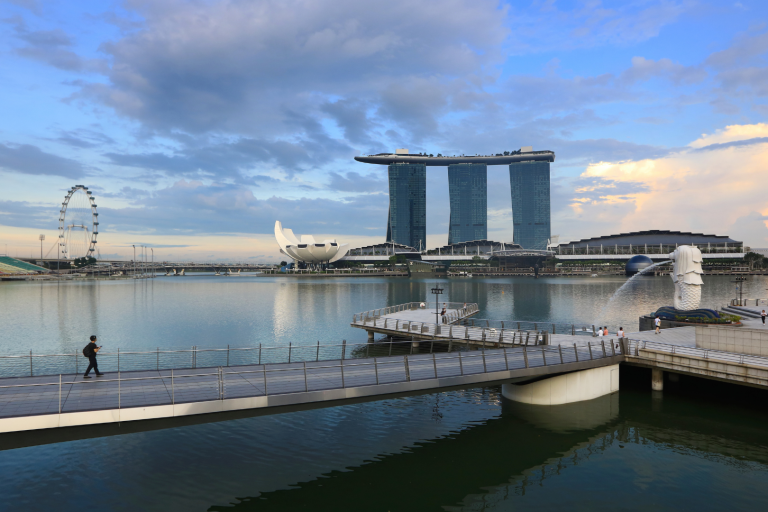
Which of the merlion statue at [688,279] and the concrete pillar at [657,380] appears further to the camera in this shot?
the merlion statue at [688,279]

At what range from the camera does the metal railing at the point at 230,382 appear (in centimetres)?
1256

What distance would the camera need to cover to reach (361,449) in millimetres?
16203

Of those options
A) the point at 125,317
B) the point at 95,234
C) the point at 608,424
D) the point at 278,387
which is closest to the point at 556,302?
the point at 608,424

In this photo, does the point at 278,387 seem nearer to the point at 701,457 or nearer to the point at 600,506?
the point at 600,506

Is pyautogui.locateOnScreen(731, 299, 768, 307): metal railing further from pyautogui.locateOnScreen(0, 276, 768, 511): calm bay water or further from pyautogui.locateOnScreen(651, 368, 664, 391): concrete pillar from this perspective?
pyautogui.locateOnScreen(651, 368, 664, 391): concrete pillar

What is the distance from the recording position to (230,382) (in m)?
15.2

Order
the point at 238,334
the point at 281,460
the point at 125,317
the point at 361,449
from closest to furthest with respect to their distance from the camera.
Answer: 1. the point at 281,460
2. the point at 361,449
3. the point at 238,334
4. the point at 125,317

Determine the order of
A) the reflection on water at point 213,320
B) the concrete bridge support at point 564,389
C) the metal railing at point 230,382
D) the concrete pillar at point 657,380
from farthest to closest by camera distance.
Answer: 1. the reflection on water at point 213,320
2. the concrete pillar at point 657,380
3. the concrete bridge support at point 564,389
4. the metal railing at point 230,382

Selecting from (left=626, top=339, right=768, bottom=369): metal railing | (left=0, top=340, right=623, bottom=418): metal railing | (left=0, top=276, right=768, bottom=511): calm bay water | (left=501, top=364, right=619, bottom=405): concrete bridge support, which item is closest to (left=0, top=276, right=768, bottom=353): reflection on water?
(left=626, top=339, right=768, bottom=369): metal railing

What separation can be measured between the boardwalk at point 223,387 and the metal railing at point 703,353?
5.02m

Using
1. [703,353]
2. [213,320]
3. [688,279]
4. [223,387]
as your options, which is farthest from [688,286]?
[213,320]

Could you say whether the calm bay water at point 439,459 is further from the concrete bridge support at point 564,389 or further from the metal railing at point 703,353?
the metal railing at point 703,353

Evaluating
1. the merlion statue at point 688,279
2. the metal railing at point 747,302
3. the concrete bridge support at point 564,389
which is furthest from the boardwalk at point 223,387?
the metal railing at point 747,302

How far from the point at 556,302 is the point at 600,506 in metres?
64.2
